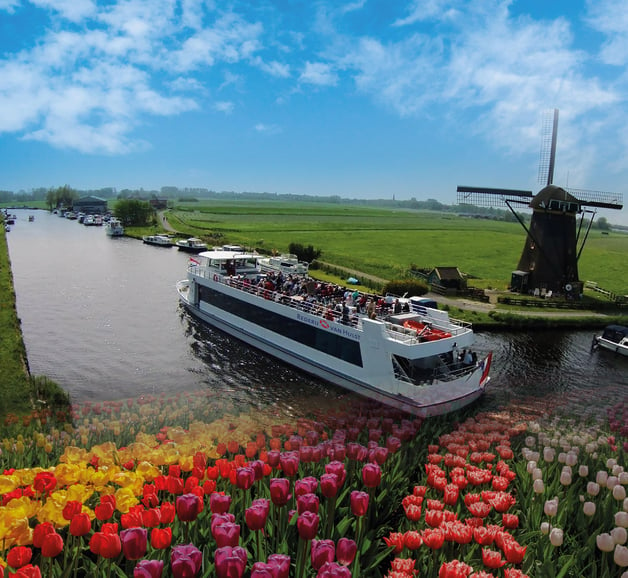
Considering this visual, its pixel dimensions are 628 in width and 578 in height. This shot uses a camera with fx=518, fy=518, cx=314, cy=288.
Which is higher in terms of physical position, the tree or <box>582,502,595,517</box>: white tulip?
the tree

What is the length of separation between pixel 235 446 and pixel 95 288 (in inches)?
1727

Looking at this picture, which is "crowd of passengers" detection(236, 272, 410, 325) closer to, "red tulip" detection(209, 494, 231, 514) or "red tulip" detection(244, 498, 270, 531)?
"red tulip" detection(209, 494, 231, 514)

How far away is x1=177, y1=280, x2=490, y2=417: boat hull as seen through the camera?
21547 millimetres

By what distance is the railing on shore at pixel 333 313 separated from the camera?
23.3 meters

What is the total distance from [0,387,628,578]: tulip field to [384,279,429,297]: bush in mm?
30726

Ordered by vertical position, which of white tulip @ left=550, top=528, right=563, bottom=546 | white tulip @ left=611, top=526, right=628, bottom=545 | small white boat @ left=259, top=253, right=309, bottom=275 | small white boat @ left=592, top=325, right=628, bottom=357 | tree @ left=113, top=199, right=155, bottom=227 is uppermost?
tree @ left=113, top=199, right=155, bottom=227

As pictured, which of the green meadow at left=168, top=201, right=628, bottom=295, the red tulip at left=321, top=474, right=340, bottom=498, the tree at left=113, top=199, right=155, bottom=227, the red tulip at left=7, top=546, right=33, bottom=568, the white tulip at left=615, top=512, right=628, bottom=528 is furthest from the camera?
the tree at left=113, top=199, right=155, bottom=227

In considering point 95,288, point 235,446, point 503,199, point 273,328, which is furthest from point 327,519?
point 503,199

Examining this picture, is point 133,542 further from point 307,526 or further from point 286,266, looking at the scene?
point 286,266

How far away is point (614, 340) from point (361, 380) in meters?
20.4

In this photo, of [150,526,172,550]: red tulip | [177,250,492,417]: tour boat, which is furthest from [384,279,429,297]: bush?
[150,526,172,550]: red tulip

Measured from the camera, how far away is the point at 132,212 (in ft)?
391

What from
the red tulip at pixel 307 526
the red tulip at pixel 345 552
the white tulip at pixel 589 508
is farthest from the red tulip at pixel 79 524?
the white tulip at pixel 589 508

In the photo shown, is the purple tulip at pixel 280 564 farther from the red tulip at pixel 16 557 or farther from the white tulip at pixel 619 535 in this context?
the white tulip at pixel 619 535
